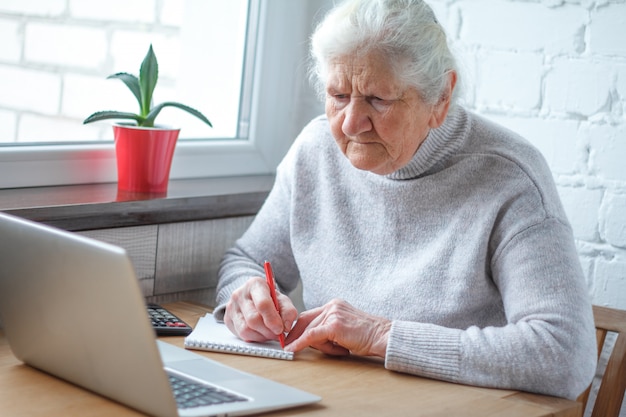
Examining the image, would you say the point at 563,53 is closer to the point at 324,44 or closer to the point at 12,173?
the point at 324,44

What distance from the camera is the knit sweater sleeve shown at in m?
1.42

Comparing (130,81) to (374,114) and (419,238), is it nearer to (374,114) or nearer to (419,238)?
(374,114)

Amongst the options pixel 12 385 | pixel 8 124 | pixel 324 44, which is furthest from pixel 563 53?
pixel 12 385

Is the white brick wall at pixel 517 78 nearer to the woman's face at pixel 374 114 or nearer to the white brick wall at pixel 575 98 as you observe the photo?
the white brick wall at pixel 575 98

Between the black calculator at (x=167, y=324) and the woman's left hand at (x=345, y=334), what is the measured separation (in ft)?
0.60

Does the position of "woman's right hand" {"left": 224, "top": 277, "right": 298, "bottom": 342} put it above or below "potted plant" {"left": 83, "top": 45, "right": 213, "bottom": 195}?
below

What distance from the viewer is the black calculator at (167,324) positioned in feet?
5.04

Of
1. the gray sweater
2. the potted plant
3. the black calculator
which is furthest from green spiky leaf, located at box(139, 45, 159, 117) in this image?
the black calculator

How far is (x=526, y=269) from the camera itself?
1.50m

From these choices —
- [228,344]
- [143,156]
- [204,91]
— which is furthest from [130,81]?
[228,344]

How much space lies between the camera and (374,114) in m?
1.60

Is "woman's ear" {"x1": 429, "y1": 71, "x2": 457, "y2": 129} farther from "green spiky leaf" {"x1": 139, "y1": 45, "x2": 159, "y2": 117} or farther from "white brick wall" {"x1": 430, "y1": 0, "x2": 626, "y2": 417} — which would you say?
"green spiky leaf" {"x1": 139, "y1": 45, "x2": 159, "y2": 117}

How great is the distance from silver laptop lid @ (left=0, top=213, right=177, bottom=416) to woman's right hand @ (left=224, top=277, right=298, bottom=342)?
0.35 m

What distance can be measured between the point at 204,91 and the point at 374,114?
70 centimetres
